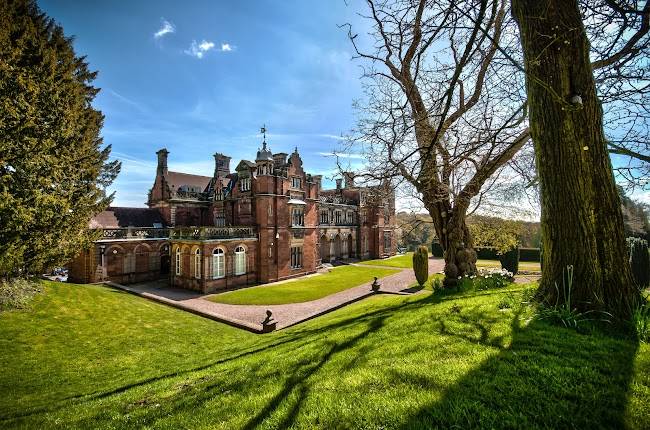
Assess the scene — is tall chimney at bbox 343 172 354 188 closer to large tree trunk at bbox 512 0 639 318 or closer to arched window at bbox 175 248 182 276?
large tree trunk at bbox 512 0 639 318

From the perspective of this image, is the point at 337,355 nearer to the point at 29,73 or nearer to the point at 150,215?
the point at 29,73

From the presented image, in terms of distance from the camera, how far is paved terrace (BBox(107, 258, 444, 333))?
570 inches

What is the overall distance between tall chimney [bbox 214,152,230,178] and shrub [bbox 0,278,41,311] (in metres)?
20.9

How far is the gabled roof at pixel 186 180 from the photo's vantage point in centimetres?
2958

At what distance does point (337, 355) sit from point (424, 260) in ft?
52.3

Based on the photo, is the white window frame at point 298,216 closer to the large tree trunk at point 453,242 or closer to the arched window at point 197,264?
the arched window at point 197,264

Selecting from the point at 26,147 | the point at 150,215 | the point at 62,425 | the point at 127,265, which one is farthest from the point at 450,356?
the point at 150,215

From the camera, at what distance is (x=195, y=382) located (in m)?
5.78

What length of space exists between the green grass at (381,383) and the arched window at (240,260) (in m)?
14.2

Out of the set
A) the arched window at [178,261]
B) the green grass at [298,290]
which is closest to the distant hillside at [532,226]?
the green grass at [298,290]

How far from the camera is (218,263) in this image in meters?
21.8

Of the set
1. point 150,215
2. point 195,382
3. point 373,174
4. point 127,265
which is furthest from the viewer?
point 150,215

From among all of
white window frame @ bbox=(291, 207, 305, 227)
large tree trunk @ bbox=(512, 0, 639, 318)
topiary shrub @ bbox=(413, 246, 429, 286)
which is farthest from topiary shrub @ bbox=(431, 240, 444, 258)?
large tree trunk @ bbox=(512, 0, 639, 318)

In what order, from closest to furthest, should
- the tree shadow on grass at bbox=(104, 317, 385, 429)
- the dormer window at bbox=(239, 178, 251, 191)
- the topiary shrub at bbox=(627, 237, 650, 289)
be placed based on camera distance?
the tree shadow on grass at bbox=(104, 317, 385, 429), the topiary shrub at bbox=(627, 237, 650, 289), the dormer window at bbox=(239, 178, 251, 191)
